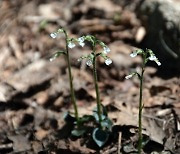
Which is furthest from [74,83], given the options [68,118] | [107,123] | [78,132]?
[107,123]

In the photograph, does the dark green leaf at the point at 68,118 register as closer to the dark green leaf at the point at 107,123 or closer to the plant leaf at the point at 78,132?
the plant leaf at the point at 78,132

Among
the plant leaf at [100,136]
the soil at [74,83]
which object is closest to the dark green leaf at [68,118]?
the soil at [74,83]

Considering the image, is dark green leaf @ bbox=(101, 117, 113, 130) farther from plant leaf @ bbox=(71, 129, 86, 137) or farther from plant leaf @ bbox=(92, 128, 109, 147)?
plant leaf @ bbox=(71, 129, 86, 137)

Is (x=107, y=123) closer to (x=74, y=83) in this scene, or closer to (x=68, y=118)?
(x=68, y=118)

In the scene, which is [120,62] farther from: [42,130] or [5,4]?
[5,4]

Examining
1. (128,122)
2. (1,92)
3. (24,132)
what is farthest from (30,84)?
(128,122)
